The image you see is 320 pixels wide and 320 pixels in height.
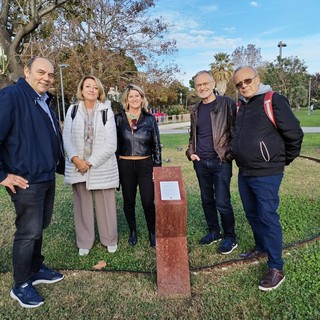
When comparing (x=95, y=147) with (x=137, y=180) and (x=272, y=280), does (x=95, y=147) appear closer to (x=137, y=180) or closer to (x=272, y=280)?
(x=137, y=180)

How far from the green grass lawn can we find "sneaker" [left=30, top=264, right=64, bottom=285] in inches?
2.4

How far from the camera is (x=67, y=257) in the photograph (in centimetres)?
398

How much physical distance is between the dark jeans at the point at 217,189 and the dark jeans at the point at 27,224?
1.64 m

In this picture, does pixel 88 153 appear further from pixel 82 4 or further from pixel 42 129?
pixel 82 4

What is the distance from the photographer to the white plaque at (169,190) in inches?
121

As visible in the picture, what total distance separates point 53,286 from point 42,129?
4.86 ft

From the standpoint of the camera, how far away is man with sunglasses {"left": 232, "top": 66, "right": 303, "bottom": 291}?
2.97m

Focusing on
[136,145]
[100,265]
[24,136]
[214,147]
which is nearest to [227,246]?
[214,147]

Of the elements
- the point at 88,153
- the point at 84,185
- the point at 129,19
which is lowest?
the point at 84,185

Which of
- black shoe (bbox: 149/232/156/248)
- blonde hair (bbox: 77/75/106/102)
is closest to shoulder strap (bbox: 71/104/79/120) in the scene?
blonde hair (bbox: 77/75/106/102)

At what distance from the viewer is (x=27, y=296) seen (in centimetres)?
299

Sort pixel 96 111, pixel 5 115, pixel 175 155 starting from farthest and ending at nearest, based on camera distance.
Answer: pixel 175 155 → pixel 96 111 → pixel 5 115

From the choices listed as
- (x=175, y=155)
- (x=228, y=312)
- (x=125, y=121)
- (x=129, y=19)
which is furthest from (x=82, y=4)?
(x=129, y=19)

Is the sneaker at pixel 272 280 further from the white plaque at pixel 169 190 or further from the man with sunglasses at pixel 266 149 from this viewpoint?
the white plaque at pixel 169 190
